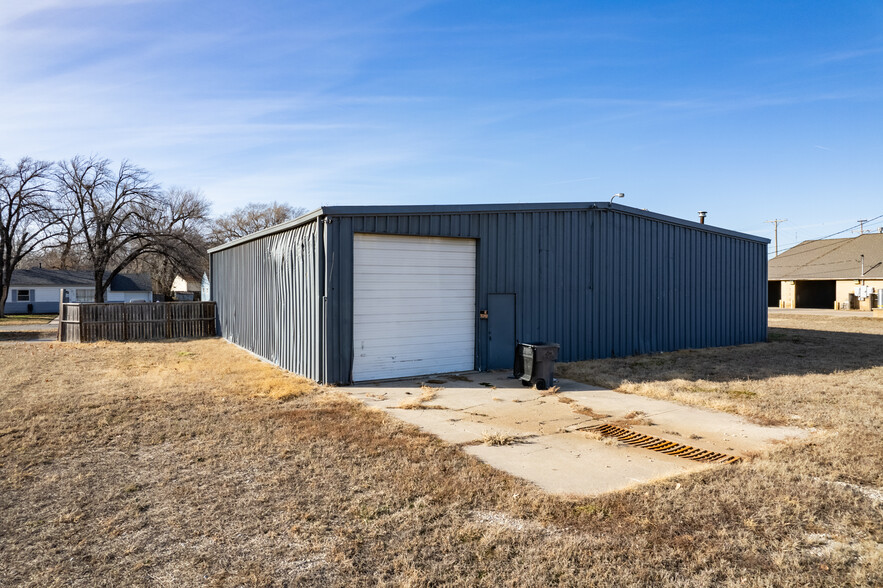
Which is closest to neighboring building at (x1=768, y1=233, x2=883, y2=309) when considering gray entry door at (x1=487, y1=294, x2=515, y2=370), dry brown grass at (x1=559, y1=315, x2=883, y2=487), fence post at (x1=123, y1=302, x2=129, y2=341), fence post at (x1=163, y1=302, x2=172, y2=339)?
dry brown grass at (x1=559, y1=315, x2=883, y2=487)

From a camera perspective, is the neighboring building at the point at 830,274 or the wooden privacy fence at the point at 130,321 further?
the neighboring building at the point at 830,274

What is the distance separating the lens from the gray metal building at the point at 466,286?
10289 millimetres

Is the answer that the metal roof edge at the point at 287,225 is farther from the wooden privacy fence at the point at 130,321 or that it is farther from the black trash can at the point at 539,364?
the black trash can at the point at 539,364

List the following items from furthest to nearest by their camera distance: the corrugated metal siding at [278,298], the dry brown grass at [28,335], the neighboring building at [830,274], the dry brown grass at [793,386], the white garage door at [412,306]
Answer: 1. the neighboring building at [830,274]
2. the dry brown grass at [28,335]
3. the corrugated metal siding at [278,298]
4. the white garage door at [412,306]
5. the dry brown grass at [793,386]

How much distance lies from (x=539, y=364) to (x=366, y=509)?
6.06 m

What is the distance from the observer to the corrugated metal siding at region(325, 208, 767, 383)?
1024 centimetres

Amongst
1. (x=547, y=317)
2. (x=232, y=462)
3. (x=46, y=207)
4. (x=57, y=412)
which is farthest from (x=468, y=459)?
(x=46, y=207)

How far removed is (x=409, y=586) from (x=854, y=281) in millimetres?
48781

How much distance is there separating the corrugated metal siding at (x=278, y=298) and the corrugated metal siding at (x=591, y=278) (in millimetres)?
787

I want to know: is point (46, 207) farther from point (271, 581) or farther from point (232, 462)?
point (271, 581)

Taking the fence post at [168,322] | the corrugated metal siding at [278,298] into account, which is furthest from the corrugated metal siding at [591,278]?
the fence post at [168,322]

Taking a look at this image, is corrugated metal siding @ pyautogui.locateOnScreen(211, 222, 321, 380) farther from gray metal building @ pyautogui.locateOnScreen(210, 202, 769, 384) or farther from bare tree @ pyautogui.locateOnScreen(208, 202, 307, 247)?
bare tree @ pyautogui.locateOnScreen(208, 202, 307, 247)

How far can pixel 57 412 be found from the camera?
25.4 feet

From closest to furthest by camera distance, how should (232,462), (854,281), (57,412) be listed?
(232,462)
(57,412)
(854,281)
